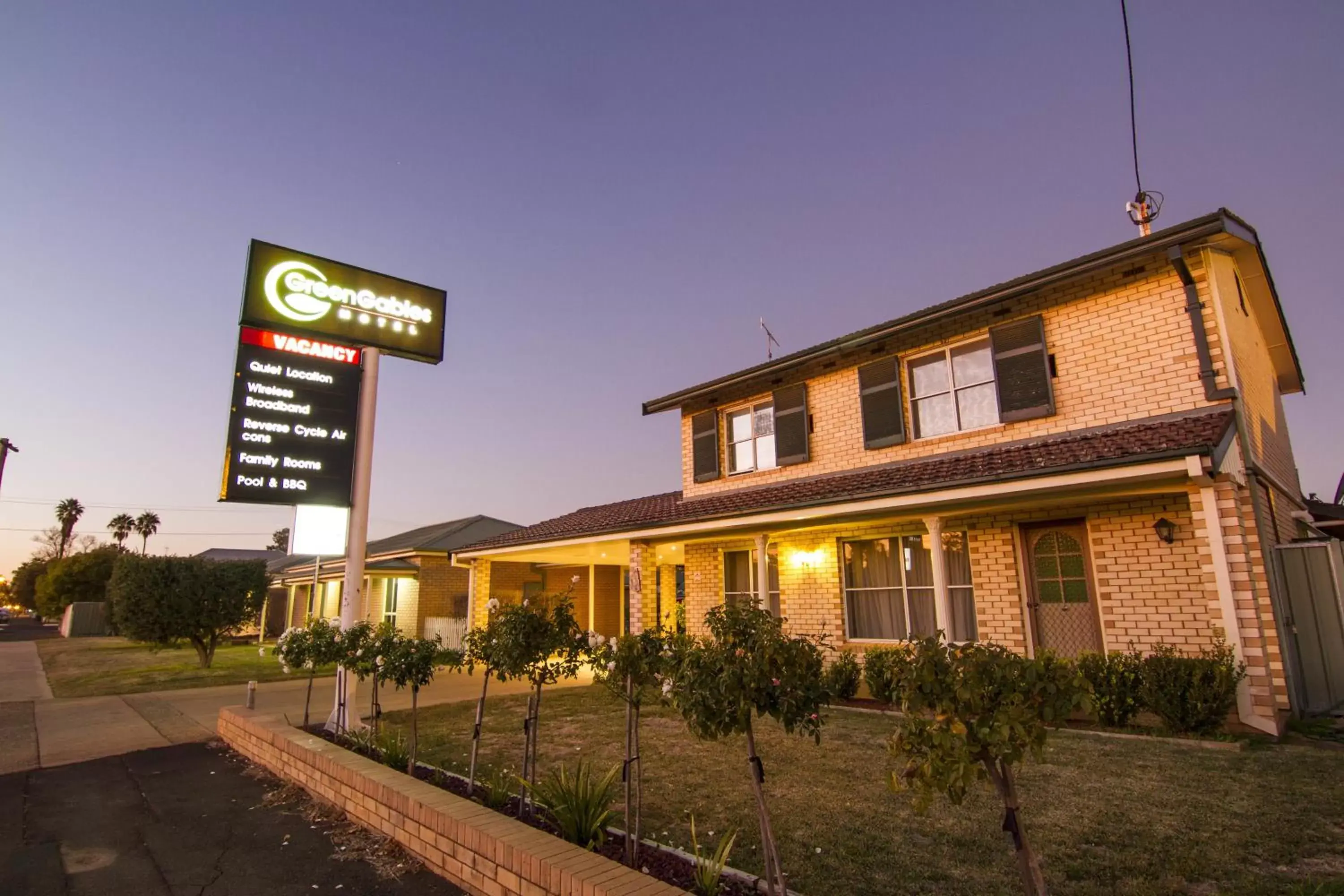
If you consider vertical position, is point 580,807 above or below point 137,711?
above

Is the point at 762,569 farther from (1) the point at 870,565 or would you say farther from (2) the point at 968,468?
(2) the point at 968,468

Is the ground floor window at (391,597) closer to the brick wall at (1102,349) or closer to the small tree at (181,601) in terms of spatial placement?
the small tree at (181,601)

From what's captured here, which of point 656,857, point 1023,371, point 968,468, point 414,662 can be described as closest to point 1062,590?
point 968,468

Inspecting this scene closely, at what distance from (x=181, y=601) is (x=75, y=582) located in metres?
36.6

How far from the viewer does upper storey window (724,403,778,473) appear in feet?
45.9

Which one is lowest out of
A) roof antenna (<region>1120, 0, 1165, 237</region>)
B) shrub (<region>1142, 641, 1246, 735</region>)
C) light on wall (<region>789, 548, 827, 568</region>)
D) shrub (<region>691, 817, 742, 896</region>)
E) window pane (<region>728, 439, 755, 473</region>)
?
shrub (<region>691, 817, 742, 896</region>)

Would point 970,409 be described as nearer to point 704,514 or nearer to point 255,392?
point 704,514

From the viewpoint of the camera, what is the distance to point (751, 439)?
14391 mm

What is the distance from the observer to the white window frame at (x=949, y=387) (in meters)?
10.7

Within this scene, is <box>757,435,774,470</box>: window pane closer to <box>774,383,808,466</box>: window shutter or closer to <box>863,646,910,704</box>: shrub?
<box>774,383,808,466</box>: window shutter

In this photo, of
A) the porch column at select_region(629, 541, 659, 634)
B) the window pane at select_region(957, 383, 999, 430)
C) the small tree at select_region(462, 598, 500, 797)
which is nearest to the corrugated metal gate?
the window pane at select_region(957, 383, 999, 430)

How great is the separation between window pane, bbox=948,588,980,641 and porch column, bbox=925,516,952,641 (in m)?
0.32

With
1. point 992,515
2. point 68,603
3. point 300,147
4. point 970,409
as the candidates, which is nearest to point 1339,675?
point 992,515

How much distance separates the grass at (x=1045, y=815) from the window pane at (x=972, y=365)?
5.77m
